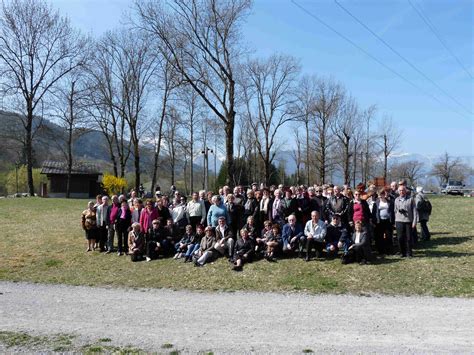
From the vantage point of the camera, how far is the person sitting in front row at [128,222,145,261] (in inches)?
517

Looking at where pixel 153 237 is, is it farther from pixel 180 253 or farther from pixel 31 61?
pixel 31 61

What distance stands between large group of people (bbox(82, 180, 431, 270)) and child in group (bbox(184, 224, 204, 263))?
0.10ft

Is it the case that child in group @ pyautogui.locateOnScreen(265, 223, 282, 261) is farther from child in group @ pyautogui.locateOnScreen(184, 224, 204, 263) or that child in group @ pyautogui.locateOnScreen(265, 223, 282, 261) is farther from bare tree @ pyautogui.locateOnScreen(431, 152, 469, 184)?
bare tree @ pyautogui.locateOnScreen(431, 152, 469, 184)

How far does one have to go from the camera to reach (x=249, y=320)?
7551 mm

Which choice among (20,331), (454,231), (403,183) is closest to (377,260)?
(403,183)

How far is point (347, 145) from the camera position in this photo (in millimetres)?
51125

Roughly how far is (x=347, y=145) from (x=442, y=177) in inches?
1777

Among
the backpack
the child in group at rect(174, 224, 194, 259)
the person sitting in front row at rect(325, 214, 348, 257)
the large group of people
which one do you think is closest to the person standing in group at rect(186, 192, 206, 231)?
the large group of people

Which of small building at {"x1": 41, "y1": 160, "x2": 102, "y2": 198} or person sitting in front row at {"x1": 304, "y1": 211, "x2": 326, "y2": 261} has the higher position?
small building at {"x1": 41, "y1": 160, "x2": 102, "y2": 198}

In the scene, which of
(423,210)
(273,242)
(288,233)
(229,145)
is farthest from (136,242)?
(229,145)

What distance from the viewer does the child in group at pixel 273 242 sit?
11883 mm

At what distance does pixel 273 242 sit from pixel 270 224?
0.61 metres

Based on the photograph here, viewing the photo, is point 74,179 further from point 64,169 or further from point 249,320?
point 249,320

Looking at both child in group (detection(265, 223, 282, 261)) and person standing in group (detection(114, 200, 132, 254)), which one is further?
person standing in group (detection(114, 200, 132, 254))
